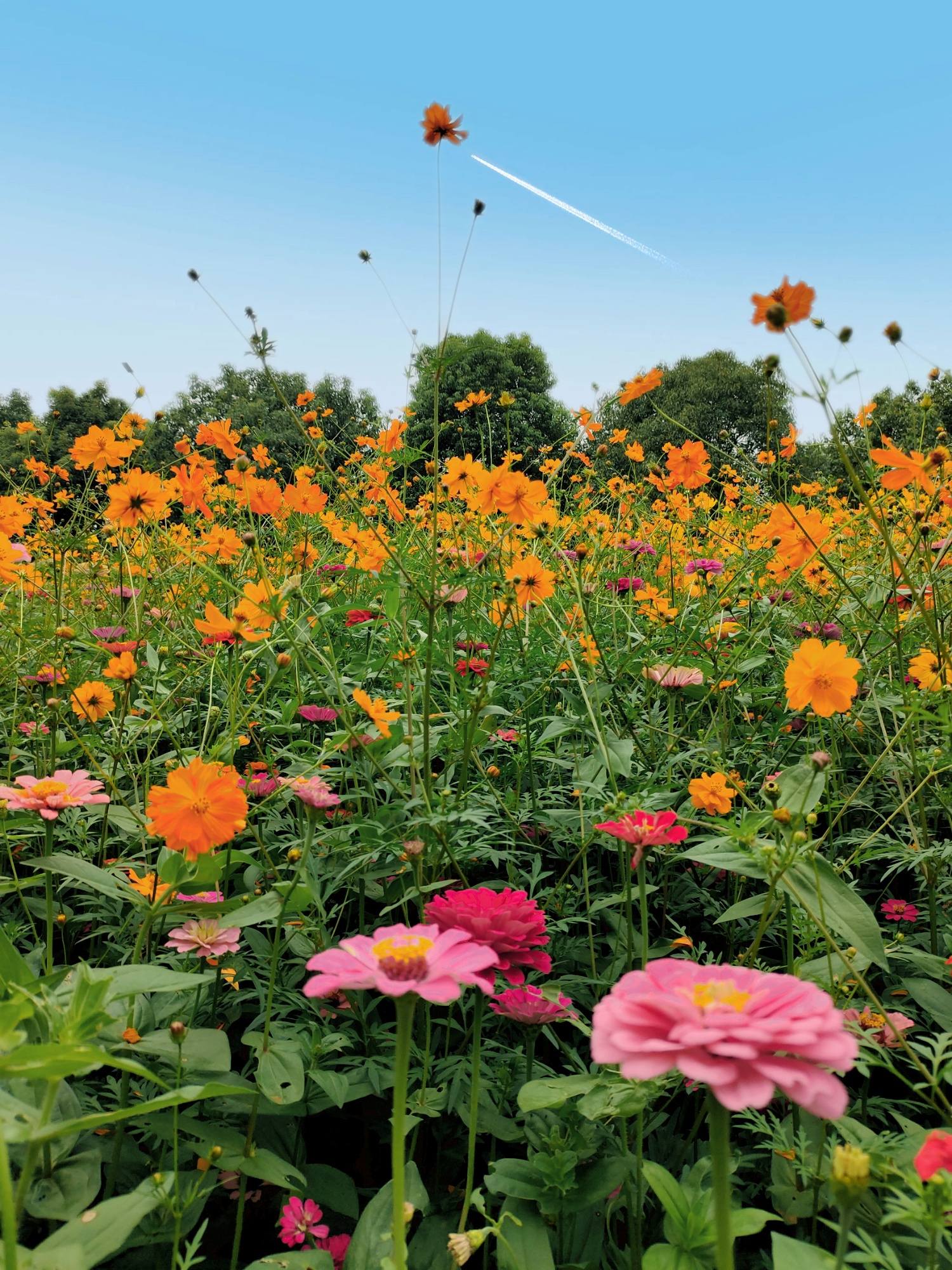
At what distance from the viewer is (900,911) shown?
4.36ft

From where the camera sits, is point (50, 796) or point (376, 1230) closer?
point (376, 1230)

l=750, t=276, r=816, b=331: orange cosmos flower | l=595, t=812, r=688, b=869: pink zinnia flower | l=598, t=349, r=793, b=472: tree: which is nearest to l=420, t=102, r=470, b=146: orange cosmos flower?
l=750, t=276, r=816, b=331: orange cosmos flower

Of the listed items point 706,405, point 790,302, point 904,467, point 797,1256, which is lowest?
point 797,1256

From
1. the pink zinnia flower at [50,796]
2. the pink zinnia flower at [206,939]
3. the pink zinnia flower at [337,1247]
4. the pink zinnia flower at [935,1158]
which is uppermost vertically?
the pink zinnia flower at [50,796]

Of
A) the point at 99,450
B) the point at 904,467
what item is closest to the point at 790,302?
the point at 904,467

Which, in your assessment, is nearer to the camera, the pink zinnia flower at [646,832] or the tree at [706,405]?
the pink zinnia flower at [646,832]

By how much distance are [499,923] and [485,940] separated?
0.03 metres

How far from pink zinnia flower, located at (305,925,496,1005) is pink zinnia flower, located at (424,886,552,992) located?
167 millimetres

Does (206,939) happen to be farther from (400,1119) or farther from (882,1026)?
(882,1026)

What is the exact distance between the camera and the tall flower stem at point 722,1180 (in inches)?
17.6

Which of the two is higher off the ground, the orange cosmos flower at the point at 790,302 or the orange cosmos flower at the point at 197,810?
the orange cosmos flower at the point at 790,302

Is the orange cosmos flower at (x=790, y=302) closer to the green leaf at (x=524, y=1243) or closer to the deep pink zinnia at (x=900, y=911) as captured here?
the deep pink zinnia at (x=900, y=911)

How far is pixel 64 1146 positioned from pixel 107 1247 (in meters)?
0.25

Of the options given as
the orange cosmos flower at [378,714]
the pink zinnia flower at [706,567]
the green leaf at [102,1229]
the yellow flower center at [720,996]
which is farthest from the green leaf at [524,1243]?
the pink zinnia flower at [706,567]
